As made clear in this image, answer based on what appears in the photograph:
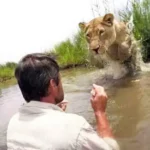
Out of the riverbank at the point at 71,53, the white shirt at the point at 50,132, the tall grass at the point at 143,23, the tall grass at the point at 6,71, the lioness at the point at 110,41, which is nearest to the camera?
the white shirt at the point at 50,132

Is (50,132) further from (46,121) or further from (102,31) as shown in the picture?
(102,31)

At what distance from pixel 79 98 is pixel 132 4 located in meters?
5.07

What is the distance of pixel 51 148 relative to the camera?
2.91 metres

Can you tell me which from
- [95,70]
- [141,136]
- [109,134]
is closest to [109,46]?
[95,70]

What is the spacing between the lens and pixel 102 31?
29.9 feet

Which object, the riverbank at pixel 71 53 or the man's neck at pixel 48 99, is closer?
the man's neck at pixel 48 99

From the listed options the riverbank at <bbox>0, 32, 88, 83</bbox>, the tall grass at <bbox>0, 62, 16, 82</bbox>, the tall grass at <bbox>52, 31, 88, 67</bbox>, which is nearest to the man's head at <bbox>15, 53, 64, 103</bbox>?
the riverbank at <bbox>0, 32, 88, 83</bbox>

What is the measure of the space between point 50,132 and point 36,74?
1.33 ft

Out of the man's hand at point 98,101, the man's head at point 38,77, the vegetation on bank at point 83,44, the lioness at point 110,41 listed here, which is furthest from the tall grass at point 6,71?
the man's head at point 38,77

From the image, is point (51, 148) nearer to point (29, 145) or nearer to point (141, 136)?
point (29, 145)

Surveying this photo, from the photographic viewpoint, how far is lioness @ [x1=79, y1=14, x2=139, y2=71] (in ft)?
29.2

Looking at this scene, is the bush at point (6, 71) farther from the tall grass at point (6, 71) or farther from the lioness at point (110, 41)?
the lioness at point (110, 41)

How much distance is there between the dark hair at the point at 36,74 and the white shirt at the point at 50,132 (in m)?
0.08

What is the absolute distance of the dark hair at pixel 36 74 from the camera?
307cm
